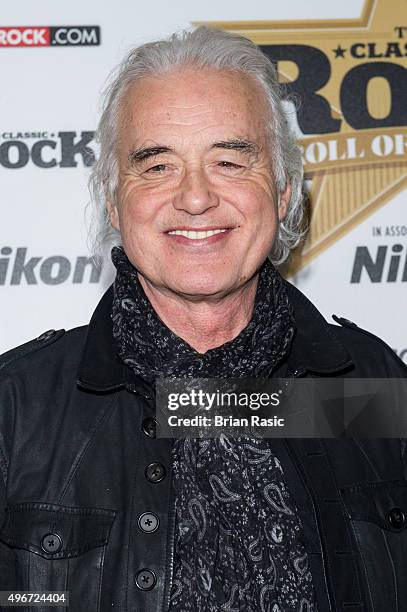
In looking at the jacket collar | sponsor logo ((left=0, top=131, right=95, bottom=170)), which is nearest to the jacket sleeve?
→ the jacket collar

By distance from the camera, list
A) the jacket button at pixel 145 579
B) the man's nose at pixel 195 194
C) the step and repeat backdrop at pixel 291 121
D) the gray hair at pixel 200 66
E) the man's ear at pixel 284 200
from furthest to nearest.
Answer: the step and repeat backdrop at pixel 291 121
the man's ear at pixel 284 200
the gray hair at pixel 200 66
the man's nose at pixel 195 194
the jacket button at pixel 145 579

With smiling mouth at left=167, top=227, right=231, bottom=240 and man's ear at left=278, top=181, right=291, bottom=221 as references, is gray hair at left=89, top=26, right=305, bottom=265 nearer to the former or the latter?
man's ear at left=278, top=181, right=291, bottom=221

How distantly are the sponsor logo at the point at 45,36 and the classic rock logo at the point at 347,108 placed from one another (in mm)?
432

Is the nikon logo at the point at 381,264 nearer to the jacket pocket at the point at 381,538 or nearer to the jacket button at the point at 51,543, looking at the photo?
the jacket pocket at the point at 381,538

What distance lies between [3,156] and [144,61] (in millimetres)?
557

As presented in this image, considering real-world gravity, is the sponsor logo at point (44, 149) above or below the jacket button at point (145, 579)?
above

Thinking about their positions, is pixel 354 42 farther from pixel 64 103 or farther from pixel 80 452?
pixel 80 452

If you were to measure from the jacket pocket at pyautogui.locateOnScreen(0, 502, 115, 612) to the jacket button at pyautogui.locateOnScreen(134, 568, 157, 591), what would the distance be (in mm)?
72

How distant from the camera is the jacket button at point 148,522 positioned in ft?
4.96

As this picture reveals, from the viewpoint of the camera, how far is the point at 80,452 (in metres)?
1.60

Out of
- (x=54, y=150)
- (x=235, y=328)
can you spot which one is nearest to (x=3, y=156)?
(x=54, y=150)

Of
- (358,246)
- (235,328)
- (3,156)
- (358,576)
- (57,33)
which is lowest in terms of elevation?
(358,576)

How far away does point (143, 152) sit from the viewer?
5.44ft

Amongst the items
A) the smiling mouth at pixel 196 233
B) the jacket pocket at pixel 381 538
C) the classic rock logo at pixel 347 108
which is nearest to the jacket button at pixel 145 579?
the jacket pocket at pixel 381 538
